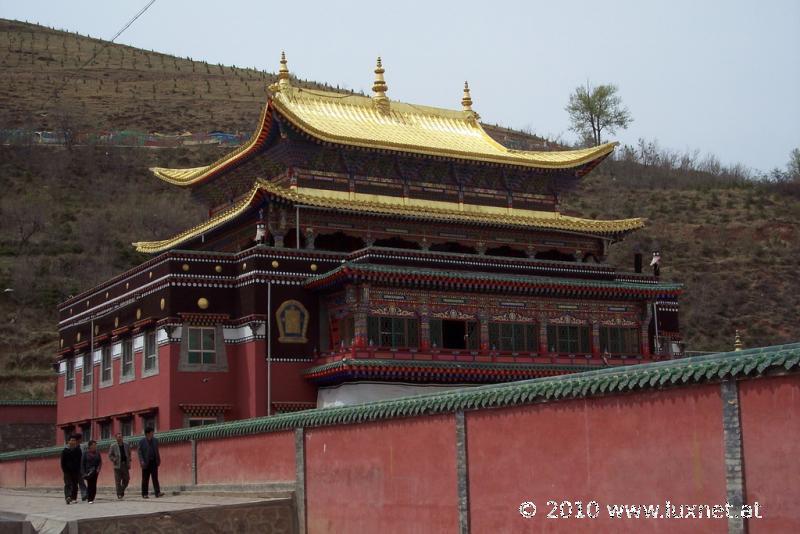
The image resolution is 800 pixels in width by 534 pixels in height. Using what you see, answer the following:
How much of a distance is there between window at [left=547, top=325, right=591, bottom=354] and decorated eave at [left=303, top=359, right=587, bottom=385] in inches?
52.9

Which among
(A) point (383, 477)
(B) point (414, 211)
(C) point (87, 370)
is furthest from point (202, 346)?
(A) point (383, 477)

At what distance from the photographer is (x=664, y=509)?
17.0 metres

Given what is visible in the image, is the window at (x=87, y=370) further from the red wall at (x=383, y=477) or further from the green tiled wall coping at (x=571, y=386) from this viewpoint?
the red wall at (x=383, y=477)

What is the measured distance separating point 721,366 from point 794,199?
306 ft

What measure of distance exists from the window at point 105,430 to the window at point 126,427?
1.40 m

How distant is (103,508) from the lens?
1064 inches

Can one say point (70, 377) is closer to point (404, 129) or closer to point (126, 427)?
point (126, 427)

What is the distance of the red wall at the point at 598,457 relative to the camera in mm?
16594

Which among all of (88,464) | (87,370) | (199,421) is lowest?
(88,464)

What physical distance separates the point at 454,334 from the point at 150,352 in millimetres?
11674

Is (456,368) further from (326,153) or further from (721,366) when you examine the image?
(721,366)

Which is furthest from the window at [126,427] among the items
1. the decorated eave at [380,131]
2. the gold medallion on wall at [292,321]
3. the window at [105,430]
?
the decorated eave at [380,131]

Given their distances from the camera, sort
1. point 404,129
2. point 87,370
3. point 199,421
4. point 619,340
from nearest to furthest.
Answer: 1. point 199,421
2. point 619,340
3. point 87,370
4. point 404,129

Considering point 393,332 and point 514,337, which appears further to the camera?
point 514,337
